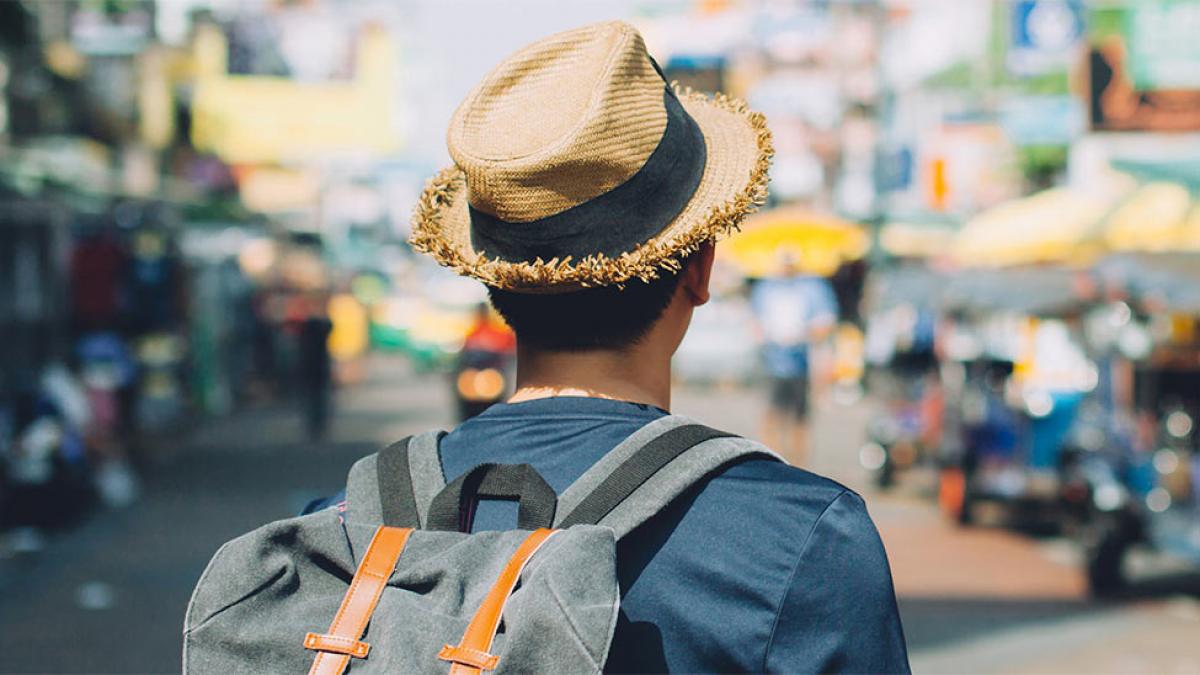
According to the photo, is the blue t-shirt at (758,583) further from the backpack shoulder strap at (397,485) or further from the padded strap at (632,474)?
the backpack shoulder strap at (397,485)

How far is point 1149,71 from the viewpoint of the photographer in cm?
1512

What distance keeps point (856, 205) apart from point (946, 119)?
49.3 feet

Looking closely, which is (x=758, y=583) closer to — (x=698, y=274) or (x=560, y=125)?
(x=698, y=274)

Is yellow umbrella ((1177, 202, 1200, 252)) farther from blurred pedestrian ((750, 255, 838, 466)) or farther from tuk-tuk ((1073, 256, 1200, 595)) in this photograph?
blurred pedestrian ((750, 255, 838, 466))

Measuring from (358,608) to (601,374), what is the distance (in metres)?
0.43

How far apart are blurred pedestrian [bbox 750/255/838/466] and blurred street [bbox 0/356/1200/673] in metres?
0.90

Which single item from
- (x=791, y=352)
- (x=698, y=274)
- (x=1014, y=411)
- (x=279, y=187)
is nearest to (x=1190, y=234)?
(x=1014, y=411)

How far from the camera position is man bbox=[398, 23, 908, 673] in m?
1.71

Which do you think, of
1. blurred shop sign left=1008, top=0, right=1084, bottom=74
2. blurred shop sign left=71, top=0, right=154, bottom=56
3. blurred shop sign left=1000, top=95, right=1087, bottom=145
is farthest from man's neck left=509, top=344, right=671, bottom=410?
blurred shop sign left=71, top=0, right=154, bottom=56

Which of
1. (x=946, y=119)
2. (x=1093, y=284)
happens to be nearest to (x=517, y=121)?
(x=1093, y=284)

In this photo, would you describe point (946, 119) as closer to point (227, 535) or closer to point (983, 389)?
point (983, 389)

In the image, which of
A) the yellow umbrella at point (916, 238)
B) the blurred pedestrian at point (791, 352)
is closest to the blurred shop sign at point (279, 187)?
the yellow umbrella at point (916, 238)

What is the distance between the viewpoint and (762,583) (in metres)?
1.70

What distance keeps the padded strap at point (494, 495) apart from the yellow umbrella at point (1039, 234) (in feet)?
39.3
